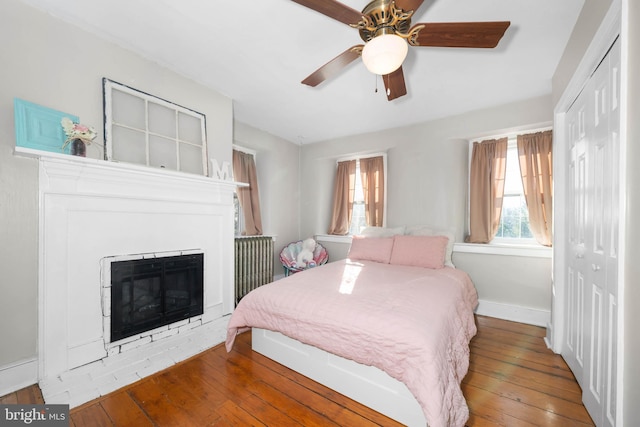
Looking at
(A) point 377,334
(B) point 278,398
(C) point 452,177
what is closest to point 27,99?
(B) point 278,398

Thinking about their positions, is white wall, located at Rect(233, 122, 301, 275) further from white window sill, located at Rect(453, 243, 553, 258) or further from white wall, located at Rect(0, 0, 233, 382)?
white window sill, located at Rect(453, 243, 553, 258)

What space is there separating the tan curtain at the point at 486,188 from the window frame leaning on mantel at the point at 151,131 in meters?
3.23

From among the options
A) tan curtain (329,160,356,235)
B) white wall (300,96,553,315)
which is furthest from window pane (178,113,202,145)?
tan curtain (329,160,356,235)

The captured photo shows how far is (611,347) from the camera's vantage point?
4.04ft

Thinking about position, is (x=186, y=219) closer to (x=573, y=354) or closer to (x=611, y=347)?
(x=611, y=347)

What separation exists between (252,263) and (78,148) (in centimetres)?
228

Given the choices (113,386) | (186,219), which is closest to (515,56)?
(186,219)

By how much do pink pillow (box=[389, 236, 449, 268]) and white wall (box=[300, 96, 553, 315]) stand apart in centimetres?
53

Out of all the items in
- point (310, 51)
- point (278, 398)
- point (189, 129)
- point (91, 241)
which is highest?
point (310, 51)

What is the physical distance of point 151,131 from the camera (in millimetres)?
2289

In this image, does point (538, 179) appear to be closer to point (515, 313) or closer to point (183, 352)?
point (515, 313)

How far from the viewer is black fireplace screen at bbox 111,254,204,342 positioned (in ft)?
6.61

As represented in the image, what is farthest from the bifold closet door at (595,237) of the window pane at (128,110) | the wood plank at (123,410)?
the window pane at (128,110)

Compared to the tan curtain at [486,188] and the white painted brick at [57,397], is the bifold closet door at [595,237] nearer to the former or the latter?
the tan curtain at [486,188]
